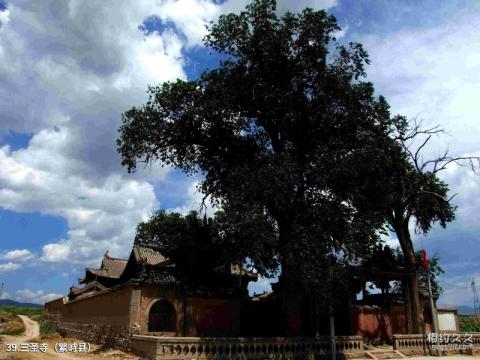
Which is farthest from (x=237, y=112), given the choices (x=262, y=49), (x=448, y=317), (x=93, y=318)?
(x=448, y=317)

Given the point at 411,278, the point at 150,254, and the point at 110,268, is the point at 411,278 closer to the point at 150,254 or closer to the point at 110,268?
the point at 150,254

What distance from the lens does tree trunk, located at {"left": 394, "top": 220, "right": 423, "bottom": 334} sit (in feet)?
91.2

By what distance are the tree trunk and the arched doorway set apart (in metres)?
15.0

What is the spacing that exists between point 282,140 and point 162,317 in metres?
11.7

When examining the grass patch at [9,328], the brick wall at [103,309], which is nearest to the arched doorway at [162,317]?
the brick wall at [103,309]

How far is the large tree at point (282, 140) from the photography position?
68.0ft

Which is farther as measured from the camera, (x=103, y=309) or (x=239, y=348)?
(x=103, y=309)

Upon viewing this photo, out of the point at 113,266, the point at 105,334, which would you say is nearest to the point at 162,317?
the point at 105,334

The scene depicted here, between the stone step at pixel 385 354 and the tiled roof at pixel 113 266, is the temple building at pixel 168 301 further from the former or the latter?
the tiled roof at pixel 113 266

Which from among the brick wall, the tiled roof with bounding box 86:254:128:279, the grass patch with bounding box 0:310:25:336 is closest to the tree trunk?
the brick wall

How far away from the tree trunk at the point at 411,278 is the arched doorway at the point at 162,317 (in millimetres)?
15032

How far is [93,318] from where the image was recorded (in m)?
29.5

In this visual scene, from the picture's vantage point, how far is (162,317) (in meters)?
23.7

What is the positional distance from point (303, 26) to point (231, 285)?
1620cm
